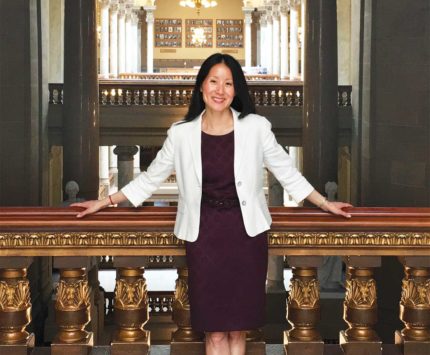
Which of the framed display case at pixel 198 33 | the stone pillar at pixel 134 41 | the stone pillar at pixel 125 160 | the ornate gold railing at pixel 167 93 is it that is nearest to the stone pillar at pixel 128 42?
the stone pillar at pixel 134 41

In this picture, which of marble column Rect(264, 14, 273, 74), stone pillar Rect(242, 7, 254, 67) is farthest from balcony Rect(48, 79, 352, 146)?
stone pillar Rect(242, 7, 254, 67)

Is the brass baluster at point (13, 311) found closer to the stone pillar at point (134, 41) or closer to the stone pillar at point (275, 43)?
the stone pillar at point (275, 43)

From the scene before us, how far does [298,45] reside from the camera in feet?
103

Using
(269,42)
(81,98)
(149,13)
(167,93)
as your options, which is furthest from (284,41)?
(81,98)

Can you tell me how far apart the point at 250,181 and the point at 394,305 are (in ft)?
29.9

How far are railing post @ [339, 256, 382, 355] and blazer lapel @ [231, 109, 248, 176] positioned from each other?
0.59 m

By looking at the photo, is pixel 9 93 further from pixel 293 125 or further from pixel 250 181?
pixel 250 181

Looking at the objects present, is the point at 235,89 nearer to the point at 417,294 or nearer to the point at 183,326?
the point at 183,326

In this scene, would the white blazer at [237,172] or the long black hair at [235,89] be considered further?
the long black hair at [235,89]

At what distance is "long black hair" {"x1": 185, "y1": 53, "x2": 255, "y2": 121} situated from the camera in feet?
11.4

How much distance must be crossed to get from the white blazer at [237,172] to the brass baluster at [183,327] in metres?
0.27

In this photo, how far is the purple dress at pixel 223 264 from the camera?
3.34 m

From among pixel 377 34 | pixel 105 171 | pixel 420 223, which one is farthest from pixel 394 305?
pixel 105 171

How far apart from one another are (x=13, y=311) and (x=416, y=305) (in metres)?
1.59
